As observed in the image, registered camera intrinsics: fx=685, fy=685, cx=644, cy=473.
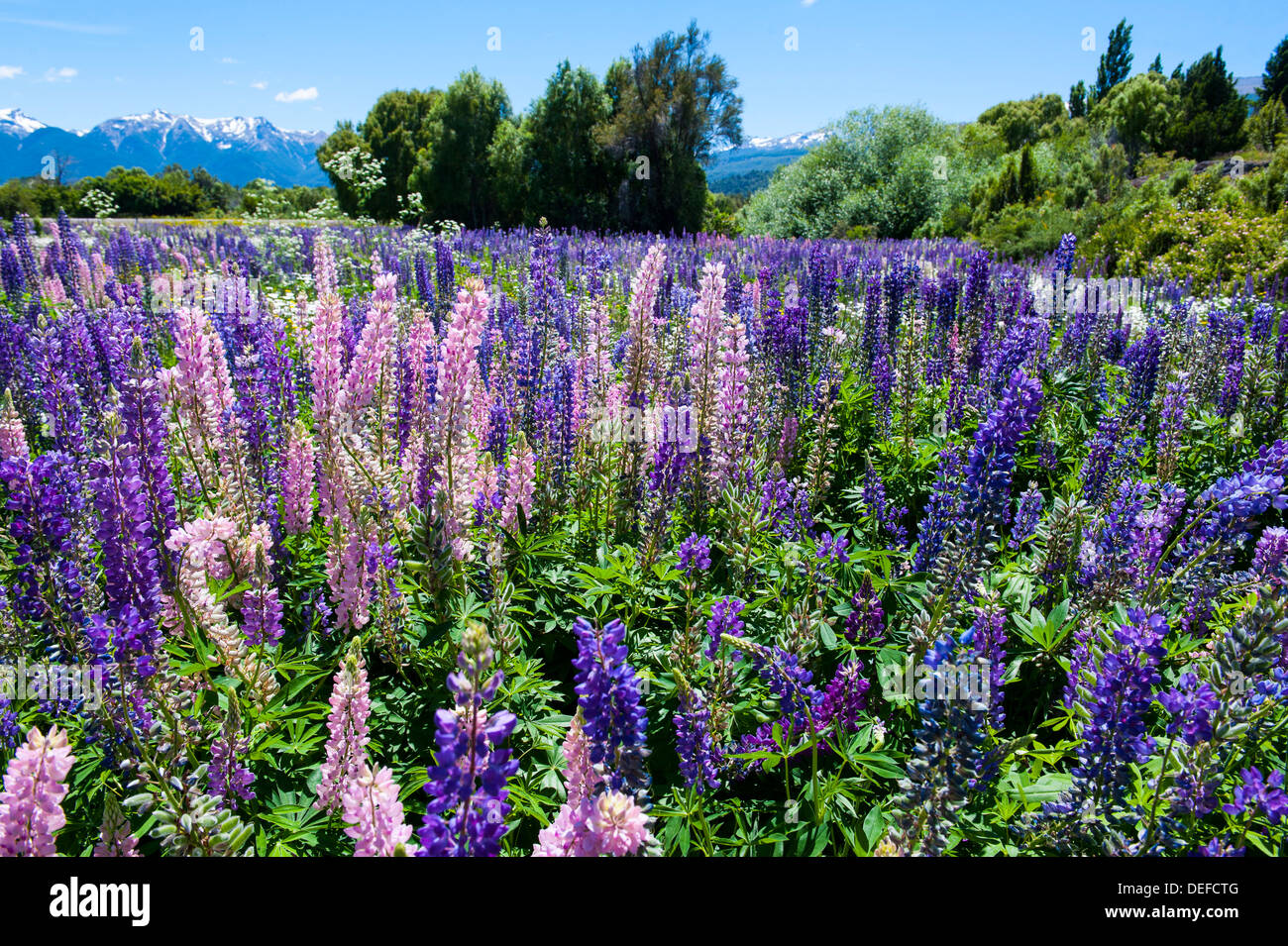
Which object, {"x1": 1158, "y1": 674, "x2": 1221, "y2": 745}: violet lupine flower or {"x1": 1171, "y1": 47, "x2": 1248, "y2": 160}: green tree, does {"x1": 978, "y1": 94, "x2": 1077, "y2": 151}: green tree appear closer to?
{"x1": 1171, "y1": 47, "x2": 1248, "y2": 160}: green tree

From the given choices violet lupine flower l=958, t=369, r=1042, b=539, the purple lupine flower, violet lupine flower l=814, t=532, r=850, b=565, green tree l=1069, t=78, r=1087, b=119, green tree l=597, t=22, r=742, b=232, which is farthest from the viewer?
green tree l=1069, t=78, r=1087, b=119

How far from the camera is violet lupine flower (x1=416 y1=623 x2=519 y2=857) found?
137 centimetres

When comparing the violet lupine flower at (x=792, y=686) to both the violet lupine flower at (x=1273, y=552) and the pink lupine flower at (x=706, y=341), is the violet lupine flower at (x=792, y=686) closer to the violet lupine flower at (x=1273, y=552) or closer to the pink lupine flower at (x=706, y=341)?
the pink lupine flower at (x=706, y=341)

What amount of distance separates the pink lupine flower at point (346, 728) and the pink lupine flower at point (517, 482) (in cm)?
150

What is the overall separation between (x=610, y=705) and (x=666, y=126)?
34.1 m

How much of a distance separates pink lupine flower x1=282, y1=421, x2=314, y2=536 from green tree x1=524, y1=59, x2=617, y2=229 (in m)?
30.5

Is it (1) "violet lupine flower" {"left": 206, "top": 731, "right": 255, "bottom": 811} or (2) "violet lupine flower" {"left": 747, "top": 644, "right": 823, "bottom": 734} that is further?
(2) "violet lupine flower" {"left": 747, "top": 644, "right": 823, "bottom": 734}

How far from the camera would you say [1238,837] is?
1874 millimetres

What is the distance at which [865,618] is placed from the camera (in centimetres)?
323

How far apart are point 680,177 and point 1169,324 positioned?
27565mm

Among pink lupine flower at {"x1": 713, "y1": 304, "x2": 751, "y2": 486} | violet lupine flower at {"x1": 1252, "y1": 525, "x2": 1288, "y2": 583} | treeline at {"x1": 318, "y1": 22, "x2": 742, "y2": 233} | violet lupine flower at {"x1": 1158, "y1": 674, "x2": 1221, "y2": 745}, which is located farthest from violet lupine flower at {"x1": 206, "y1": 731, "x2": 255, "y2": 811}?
treeline at {"x1": 318, "y1": 22, "x2": 742, "y2": 233}

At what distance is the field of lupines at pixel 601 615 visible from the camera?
6.68ft

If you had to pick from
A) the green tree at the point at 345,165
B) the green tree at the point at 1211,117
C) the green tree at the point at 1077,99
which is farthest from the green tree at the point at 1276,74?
the green tree at the point at 345,165

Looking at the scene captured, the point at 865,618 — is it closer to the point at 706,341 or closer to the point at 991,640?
the point at 991,640
